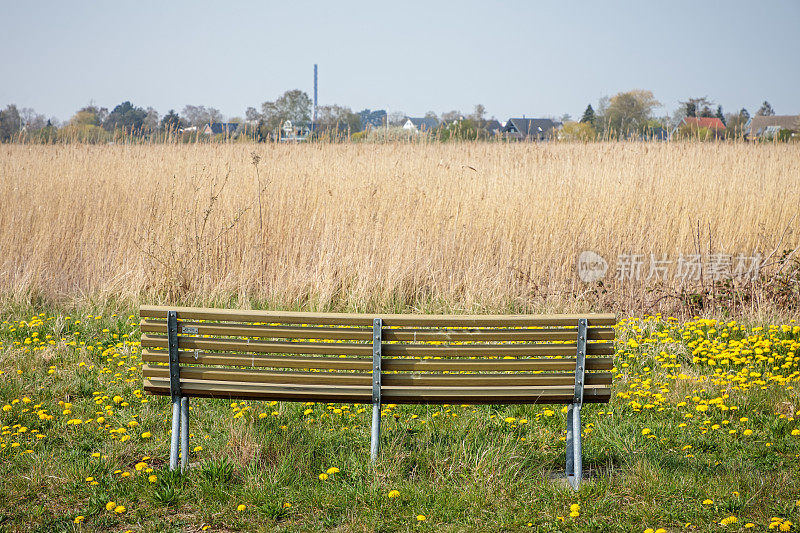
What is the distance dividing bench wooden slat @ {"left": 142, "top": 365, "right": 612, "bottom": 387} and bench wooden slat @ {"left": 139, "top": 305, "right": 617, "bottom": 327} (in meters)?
0.24

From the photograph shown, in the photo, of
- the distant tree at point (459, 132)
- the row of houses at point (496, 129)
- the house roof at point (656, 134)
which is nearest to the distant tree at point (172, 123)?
the row of houses at point (496, 129)

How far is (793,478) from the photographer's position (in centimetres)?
297

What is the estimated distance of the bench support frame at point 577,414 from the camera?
114 inches

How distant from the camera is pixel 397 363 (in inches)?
115

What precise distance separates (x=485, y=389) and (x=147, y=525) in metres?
1.44

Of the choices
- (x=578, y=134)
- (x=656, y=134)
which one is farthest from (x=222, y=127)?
(x=656, y=134)

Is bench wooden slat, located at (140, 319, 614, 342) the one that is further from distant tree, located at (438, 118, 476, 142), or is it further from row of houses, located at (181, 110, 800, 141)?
distant tree, located at (438, 118, 476, 142)

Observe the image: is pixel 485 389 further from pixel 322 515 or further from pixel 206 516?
pixel 206 516

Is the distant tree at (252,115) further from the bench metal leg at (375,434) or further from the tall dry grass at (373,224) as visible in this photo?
the bench metal leg at (375,434)

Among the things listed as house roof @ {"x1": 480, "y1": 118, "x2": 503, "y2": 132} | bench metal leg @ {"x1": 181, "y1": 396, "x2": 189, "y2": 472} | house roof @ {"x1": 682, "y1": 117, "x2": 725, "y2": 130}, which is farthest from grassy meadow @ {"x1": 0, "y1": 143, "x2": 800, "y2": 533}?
house roof @ {"x1": 682, "y1": 117, "x2": 725, "y2": 130}

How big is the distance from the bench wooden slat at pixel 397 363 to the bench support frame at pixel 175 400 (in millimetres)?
45

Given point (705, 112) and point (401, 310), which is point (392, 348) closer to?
point (401, 310)

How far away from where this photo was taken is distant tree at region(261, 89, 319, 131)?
33.0 feet

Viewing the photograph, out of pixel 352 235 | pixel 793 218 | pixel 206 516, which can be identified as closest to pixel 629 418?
pixel 206 516
